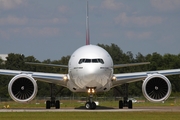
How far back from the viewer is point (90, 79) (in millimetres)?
35500

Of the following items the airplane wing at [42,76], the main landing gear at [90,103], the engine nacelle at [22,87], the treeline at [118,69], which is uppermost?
the treeline at [118,69]

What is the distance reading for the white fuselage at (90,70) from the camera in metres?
35.5

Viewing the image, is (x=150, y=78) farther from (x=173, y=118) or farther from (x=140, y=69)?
(x=140, y=69)

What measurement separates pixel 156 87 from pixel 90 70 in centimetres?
506

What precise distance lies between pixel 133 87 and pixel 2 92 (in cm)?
1559

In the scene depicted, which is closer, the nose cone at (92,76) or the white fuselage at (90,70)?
the nose cone at (92,76)

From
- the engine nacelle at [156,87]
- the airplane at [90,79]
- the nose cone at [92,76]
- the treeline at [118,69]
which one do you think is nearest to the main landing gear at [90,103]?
the airplane at [90,79]

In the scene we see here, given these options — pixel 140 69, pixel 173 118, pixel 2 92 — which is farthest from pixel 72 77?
pixel 140 69

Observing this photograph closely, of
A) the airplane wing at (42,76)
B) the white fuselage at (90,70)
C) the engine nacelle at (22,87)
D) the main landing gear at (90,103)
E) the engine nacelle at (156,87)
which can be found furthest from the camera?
the airplane wing at (42,76)

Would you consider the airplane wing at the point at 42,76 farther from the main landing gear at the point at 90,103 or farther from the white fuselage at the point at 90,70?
the main landing gear at the point at 90,103

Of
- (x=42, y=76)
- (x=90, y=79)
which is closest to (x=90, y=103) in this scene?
(x=90, y=79)

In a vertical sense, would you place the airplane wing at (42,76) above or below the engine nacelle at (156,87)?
above

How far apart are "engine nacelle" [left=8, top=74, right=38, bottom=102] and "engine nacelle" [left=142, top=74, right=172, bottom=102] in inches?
270

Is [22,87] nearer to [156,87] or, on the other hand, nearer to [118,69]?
[156,87]
